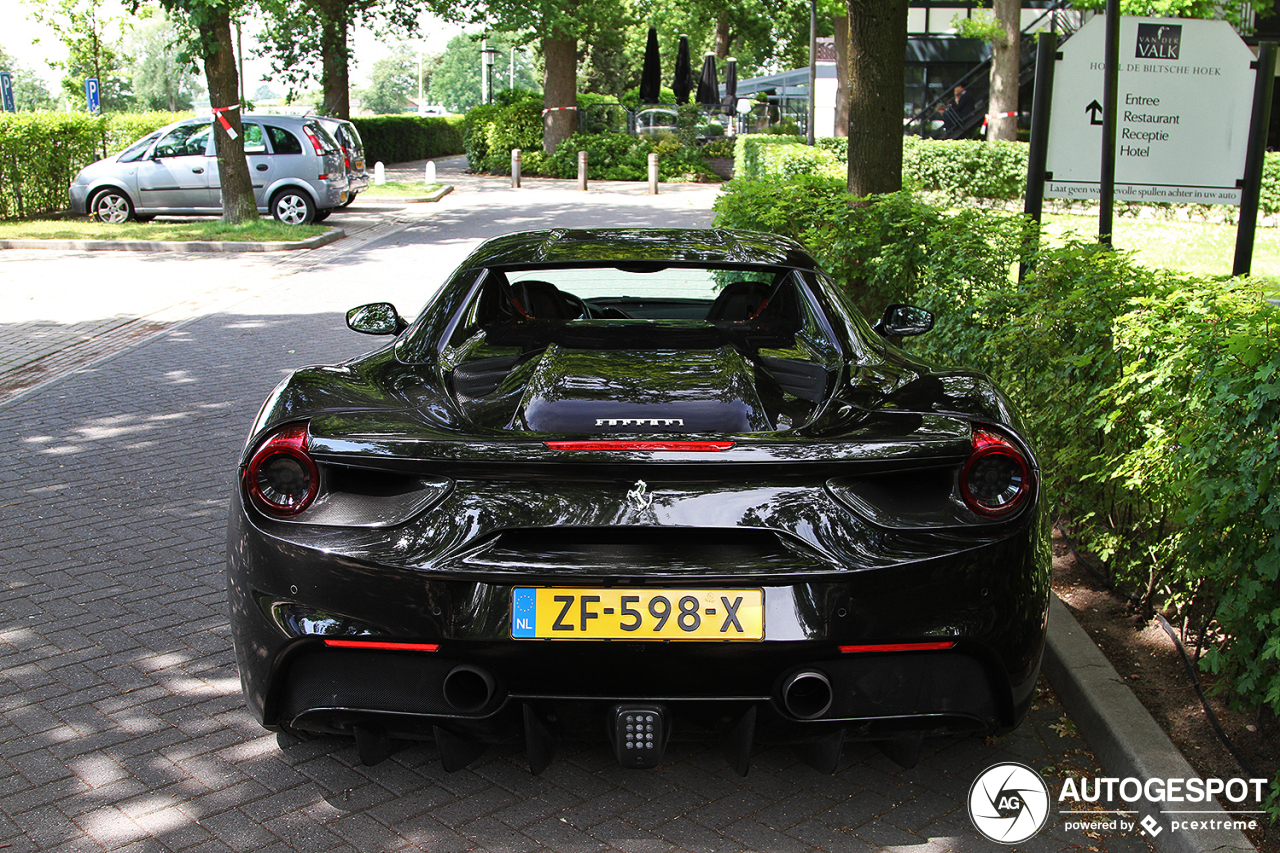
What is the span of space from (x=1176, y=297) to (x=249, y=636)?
336 cm

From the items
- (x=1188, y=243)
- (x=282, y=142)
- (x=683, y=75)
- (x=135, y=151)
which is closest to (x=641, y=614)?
(x=1188, y=243)

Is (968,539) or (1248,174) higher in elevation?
(1248,174)

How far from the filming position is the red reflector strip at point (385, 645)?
8.65 ft

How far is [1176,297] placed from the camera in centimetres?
415

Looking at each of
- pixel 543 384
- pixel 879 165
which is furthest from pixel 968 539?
pixel 879 165

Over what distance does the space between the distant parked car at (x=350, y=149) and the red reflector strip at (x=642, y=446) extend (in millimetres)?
19634

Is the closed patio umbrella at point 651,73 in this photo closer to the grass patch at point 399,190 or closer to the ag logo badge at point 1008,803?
the grass patch at point 399,190

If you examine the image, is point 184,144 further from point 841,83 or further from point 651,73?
point 651,73

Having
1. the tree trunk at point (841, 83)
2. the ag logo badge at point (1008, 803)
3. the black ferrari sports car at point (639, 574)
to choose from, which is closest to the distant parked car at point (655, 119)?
the tree trunk at point (841, 83)

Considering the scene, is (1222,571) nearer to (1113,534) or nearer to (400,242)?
(1113,534)

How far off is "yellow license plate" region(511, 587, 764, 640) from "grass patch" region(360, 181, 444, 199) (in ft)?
79.4

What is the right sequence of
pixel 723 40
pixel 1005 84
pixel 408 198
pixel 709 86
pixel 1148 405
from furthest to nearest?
pixel 723 40, pixel 709 86, pixel 1005 84, pixel 408 198, pixel 1148 405

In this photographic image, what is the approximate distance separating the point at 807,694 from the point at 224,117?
59.4 ft

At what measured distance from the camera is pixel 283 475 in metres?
2.86
